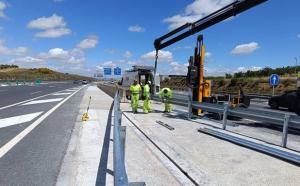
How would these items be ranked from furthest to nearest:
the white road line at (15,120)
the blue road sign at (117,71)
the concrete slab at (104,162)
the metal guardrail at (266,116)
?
the blue road sign at (117,71) < the white road line at (15,120) < the metal guardrail at (266,116) < the concrete slab at (104,162)

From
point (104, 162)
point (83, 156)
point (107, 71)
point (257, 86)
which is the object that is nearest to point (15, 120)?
point (83, 156)

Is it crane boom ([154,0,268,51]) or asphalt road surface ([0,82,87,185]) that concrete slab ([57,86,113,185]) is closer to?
asphalt road surface ([0,82,87,185])

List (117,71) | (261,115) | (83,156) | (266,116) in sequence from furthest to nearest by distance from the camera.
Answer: (117,71) < (261,115) < (266,116) < (83,156)

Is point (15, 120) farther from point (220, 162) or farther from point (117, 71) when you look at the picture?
point (117, 71)

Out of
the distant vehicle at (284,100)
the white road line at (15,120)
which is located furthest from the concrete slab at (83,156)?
the distant vehicle at (284,100)

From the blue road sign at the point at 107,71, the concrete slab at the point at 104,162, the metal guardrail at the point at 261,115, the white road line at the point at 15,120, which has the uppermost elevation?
the blue road sign at the point at 107,71

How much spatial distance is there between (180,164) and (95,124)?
244 inches

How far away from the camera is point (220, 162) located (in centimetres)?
746

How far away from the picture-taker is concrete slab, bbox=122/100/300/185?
6.27 meters

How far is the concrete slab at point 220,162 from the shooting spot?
6.27m

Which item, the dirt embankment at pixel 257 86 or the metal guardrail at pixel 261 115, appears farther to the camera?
the dirt embankment at pixel 257 86

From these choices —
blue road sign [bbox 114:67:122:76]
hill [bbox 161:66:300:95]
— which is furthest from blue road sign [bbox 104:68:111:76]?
hill [bbox 161:66:300:95]

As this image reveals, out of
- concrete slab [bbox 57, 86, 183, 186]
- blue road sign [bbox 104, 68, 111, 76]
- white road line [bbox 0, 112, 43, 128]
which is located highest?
blue road sign [bbox 104, 68, 111, 76]

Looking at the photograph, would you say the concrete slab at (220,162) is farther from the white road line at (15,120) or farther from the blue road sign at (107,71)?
the blue road sign at (107,71)
